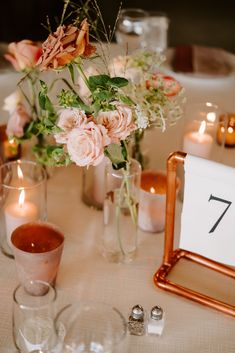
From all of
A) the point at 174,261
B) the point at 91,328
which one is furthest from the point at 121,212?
the point at 91,328

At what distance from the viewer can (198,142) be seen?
148 centimetres

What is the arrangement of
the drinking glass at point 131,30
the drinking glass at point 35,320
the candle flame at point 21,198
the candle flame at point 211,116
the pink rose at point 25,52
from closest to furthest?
1. the drinking glass at point 35,320
2. the candle flame at point 21,198
3. the pink rose at point 25,52
4. the candle flame at point 211,116
5. the drinking glass at point 131,30

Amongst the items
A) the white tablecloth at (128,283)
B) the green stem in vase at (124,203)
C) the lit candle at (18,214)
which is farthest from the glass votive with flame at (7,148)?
the green stem in vase at (124,203)

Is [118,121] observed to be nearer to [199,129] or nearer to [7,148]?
[199,129]

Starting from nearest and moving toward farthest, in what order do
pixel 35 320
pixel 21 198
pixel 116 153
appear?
pixel 35 320 < pixel 116 153 < pixel 21 198

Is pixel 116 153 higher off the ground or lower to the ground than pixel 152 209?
higher

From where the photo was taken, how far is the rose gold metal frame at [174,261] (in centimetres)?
113

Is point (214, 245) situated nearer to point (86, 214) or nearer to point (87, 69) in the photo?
point (86, 214)

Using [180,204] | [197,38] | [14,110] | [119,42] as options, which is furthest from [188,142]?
[197,38]

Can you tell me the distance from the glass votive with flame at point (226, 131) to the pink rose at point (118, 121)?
433 mm

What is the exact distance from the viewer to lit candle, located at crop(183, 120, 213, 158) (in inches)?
58.2

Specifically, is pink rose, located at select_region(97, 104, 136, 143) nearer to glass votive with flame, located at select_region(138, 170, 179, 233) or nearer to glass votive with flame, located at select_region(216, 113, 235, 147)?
glass votive with flame, located at select_region(138, 170, 179, 233)

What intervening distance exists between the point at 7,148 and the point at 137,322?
0.67 metres

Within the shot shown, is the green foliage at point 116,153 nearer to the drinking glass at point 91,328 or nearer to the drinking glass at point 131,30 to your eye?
the drinking glass at point 91,328
